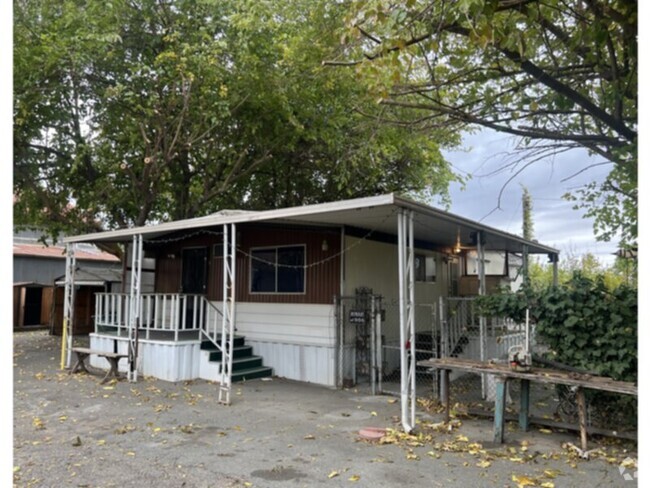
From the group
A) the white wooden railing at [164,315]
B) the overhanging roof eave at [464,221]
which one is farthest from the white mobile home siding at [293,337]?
the overhanging roof eave at [464,221]

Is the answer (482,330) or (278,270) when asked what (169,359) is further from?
(482,330)

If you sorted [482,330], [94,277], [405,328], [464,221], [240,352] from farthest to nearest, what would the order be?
[94,277], [240,352], [464,221], [482,330], [405,328]

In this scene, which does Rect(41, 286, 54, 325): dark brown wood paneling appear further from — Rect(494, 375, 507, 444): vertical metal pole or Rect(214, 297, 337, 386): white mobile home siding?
Rect(494, 375, 507, 444): vertical metal pole

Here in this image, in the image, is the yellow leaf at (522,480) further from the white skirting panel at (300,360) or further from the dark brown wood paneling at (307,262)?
the dark brown wood paneling at (307,262)

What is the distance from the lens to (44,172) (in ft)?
39.5

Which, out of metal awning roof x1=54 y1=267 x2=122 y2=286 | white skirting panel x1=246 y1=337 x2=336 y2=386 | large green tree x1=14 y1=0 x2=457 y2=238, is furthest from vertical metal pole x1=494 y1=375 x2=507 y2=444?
metal awning roof x1=54 y1=267 x2=122 y2=286

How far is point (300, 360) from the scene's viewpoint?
9.20 metres

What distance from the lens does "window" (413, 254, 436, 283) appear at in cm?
1132

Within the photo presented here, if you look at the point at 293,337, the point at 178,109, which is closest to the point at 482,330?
the point at 293,337

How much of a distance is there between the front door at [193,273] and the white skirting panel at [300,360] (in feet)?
7.02

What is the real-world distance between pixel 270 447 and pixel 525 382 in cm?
327

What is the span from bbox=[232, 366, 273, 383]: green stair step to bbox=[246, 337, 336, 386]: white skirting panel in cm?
15

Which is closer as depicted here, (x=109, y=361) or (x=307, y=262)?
(x=109, y=361)
